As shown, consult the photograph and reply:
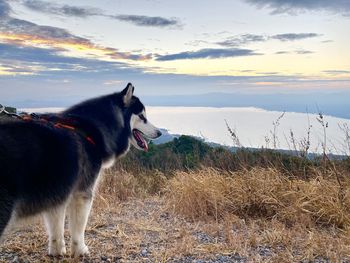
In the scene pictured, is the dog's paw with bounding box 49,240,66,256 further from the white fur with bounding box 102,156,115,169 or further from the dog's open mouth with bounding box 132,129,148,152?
the dog's open mouth with bounding box 132,129,148,152

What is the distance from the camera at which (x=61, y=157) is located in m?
3.63

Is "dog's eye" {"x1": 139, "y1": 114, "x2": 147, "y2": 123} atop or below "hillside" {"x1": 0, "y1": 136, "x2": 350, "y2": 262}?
atop

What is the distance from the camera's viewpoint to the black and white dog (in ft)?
10.8

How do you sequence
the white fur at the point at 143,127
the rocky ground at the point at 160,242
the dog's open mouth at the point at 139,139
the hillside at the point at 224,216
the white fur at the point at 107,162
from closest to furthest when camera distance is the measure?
the rocky ground at the point at 160,242 → the hillside at the point at 224,216 → the white fur at the point at 107,162 → the white fur at the point at 143,127 → the dog's open mouth at the point at 139,139

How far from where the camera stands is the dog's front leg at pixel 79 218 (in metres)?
4.18

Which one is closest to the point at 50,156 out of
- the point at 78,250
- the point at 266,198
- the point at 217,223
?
the point at 78,250

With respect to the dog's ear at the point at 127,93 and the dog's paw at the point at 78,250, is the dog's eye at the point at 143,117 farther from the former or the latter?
the dog's paw at the point at 78,250

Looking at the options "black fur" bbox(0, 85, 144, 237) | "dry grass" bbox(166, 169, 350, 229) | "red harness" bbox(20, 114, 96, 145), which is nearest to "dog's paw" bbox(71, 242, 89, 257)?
"black fur" bbox(0, 85, 144, 237)

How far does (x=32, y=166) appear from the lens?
337cm

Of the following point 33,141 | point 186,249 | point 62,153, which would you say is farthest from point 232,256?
point 33,141

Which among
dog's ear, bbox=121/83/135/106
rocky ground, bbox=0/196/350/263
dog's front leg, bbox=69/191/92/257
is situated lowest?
rocky ground, bbox=0/196/350/263

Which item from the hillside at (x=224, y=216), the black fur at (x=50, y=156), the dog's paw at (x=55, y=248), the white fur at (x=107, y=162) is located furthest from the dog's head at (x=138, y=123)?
the dog's paw at (x=55, y=248)

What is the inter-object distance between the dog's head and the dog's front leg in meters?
1.16

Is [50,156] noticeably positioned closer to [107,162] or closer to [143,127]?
[107,162]
